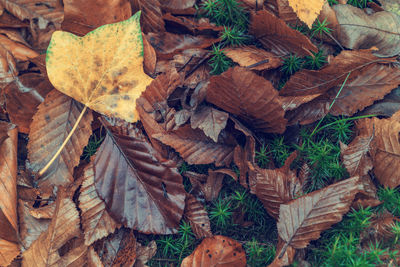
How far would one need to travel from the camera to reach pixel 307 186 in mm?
2092

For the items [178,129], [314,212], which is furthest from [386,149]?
[178,129]

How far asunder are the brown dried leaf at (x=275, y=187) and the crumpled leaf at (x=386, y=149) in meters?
0.48

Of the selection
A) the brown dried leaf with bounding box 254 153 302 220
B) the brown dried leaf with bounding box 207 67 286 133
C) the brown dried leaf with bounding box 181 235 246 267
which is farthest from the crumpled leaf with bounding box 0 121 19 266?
the brown dried leaf with bounding box 254 153 302 220

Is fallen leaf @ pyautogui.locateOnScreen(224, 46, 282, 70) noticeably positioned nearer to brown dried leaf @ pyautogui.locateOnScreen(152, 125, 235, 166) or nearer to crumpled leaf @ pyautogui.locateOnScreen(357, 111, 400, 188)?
brown dried leaf @ pyautogui.locateOnScreen(152, 125, 235, 166)

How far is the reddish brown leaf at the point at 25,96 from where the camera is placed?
213 cm

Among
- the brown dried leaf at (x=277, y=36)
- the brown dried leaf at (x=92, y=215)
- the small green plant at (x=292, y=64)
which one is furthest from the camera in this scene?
the small green plant at (x=292, y=64)

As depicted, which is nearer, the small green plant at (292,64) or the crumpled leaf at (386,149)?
the crumpled leaf at (386,149)

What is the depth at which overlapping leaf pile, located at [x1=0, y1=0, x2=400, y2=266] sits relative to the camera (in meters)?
1.95

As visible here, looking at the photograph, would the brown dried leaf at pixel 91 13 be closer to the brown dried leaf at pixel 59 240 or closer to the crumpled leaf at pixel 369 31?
the brown dried leaf at pixel 59 240

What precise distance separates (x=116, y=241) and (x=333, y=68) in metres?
1.66

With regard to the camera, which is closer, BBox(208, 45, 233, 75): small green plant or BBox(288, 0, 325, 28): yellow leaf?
BBox(288, 0, 325, 28): yellow leaf

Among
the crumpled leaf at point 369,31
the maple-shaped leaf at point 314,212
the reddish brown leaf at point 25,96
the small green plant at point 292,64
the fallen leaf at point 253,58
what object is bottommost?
the maple-shaped leaf at point 314,212

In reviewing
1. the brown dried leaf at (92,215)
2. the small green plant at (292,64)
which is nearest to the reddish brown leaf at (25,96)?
the brown dried leaf at (92,215)

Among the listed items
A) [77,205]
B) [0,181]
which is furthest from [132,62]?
[0,181]
